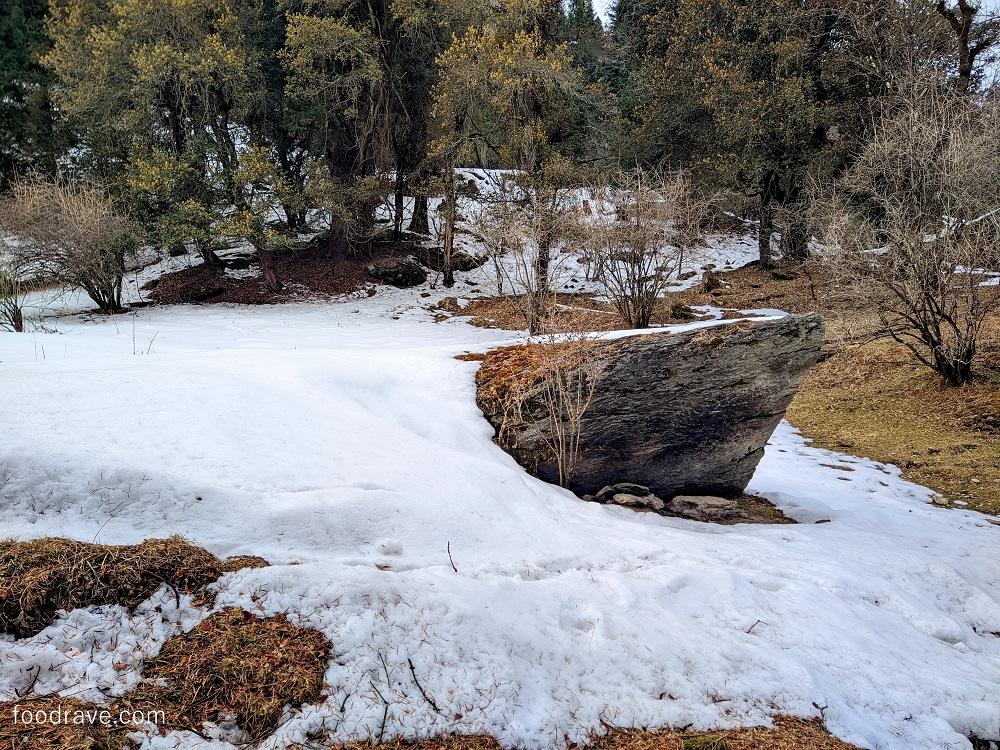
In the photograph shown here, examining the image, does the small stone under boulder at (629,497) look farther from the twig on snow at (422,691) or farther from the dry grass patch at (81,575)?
the dry grass patch at (81,575)

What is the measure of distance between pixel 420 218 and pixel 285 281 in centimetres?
672

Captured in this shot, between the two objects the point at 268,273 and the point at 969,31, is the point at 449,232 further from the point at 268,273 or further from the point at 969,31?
the point at 969,31

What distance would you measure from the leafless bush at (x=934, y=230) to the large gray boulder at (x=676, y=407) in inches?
149

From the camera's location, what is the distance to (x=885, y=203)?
8.61 metres

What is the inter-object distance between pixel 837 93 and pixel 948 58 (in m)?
2.79

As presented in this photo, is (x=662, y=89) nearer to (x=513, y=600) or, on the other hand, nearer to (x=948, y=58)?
(x=948, y=58)

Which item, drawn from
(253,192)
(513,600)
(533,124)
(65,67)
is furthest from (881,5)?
(65,67)

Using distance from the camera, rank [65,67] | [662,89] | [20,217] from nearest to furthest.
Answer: [20,217] → [65,67] → [662,89]

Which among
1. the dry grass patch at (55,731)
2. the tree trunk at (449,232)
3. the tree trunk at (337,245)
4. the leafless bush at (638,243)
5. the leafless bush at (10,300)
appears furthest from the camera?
the tree trunk at (337,245)

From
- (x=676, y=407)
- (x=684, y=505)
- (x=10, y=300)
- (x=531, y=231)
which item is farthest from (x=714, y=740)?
(x=10, y=300)

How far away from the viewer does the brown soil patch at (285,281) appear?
56.2 feet

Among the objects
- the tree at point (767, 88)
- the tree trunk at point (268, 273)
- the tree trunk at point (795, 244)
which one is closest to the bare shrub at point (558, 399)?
the tree trunk at point (268, 273)

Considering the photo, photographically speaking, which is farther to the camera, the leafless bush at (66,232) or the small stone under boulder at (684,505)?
the leafless bush at (66,232)

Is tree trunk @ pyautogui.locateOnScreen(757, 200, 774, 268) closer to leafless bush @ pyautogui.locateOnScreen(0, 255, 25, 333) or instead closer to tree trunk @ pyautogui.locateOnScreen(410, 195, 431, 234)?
tree trunk @ pyautogui.locateOnScreen(410, 195, 431, 234)
